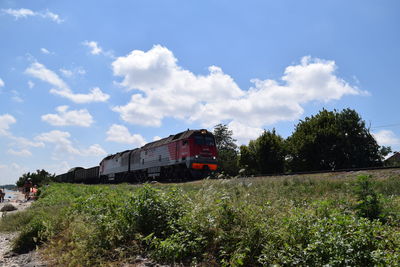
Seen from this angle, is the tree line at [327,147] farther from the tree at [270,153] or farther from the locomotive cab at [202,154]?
the locomotive cab at [202,154]

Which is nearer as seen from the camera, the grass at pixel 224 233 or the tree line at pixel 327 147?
the grass at pixel 224 233

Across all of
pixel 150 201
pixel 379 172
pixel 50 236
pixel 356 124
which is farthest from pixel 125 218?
pixel 356 124

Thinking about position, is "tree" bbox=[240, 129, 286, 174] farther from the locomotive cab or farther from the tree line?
the locomotive cab

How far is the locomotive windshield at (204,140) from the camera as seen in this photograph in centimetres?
2362

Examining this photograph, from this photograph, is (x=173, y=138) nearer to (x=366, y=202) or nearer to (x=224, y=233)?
(x=366, y=202)

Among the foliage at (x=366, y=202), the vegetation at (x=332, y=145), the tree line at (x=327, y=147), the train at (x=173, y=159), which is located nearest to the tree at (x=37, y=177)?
the train at (x=173, y=159)

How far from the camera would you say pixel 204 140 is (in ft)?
79.3

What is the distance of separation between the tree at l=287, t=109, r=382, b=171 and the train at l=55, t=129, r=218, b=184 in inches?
762

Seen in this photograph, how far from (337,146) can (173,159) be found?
932 inches

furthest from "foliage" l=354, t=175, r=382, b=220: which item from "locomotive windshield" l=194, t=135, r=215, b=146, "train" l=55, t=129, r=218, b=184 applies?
"locomotive windshield" l=194, t=135, r=215, b=146

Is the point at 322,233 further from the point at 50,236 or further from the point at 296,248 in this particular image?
the point at 50,236

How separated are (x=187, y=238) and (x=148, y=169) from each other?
24717 millimetres

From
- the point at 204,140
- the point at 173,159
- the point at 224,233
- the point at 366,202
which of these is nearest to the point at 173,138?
the point at 173,159

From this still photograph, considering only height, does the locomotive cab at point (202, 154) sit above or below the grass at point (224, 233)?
above
